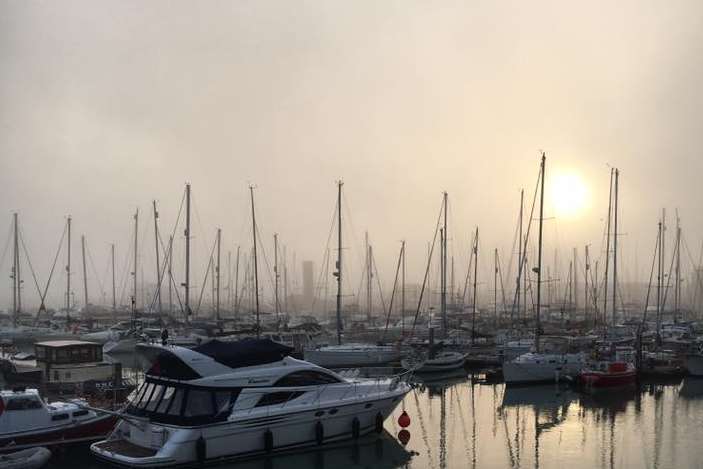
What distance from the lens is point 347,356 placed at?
4312 cm

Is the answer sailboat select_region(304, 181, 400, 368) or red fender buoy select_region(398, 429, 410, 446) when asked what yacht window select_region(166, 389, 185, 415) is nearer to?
red fender buoy select_region(398, 429, 410, 446)

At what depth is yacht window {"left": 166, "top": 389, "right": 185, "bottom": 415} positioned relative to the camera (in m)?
20.2

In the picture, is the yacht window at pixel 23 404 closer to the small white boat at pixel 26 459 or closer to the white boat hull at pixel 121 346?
the small white boat at pixel 26 459

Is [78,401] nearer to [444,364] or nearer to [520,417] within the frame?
[520,417]

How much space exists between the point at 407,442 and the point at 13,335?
5219 centimetres

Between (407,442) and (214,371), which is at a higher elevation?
(214,371)

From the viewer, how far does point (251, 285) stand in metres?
89.6

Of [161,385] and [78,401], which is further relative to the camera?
[78,401]

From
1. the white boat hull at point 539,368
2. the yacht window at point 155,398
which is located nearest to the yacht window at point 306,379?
the yacht window at point 155,398

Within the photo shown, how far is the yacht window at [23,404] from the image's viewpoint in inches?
797

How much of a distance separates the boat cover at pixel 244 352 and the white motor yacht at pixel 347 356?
2046cm

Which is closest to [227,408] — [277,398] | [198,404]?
[198,404]

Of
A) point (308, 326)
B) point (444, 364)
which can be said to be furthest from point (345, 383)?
point (308, 326)

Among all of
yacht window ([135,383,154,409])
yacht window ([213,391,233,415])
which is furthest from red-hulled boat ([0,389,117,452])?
yacht window ([213,391,233,415])
